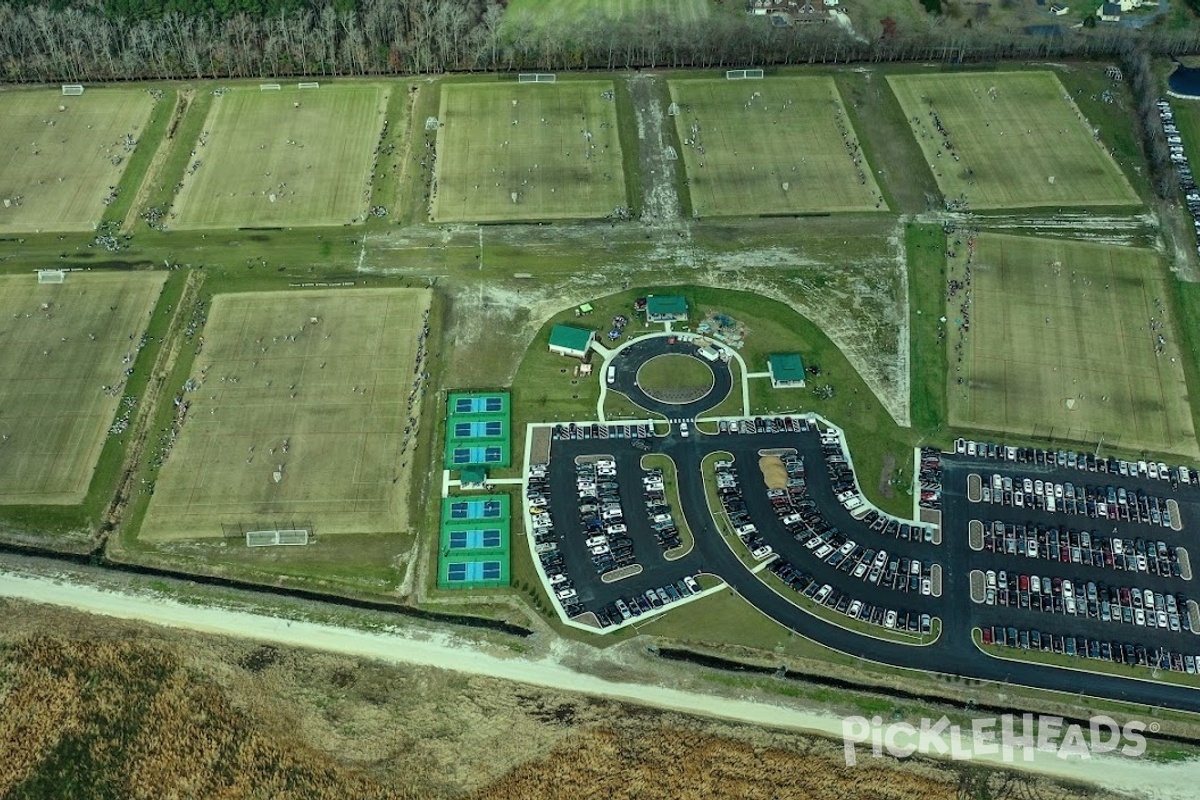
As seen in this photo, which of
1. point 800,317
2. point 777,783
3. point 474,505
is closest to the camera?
point 777,783

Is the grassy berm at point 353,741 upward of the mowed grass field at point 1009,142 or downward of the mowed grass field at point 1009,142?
downward

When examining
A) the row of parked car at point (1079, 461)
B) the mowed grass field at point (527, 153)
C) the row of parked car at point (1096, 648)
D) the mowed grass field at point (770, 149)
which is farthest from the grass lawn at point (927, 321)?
the mowed grass field at point (527, 153)

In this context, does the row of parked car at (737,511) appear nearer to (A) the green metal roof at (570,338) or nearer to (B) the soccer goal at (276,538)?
(A) the green metal roof at (570,338)

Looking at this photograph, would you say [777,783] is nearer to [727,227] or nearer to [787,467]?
[787,467]

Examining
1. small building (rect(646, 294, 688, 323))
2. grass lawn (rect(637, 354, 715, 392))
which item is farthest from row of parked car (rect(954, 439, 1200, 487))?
small building (rect(646, 294, 688, 323))

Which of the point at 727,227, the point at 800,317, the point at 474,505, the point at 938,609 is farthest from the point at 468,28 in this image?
the point at 938,609

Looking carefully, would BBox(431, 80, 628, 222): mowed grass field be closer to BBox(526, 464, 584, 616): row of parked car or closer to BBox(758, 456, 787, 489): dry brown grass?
BBox(526, 464, 584, 616): row of parked car

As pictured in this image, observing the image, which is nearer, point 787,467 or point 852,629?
point 852,629
